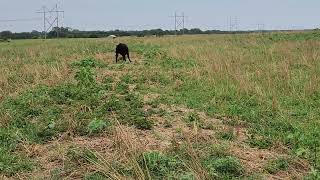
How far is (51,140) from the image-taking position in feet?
23.2

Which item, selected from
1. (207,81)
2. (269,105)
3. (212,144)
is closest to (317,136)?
(212,144)

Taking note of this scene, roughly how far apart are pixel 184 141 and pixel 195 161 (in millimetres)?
1140

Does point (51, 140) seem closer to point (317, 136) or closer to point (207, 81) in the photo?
point (317, 136)

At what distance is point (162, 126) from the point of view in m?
7.73

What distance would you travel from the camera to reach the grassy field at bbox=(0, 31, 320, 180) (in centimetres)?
562

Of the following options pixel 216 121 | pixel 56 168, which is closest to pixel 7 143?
pixel 56 168

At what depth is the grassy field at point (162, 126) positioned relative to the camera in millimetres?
5621

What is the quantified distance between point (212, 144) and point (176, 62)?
37.1ft

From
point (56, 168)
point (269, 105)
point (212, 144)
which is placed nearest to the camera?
point (56, 168)

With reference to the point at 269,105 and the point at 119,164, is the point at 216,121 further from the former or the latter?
the point at 119,164

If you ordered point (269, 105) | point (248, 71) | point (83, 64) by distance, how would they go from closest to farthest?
1. point (269, 105)
2. point (248, 71)
3. point (83, 64)

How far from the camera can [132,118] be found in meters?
7.86

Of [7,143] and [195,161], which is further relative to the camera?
[7,143]

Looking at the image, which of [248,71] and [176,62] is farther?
[176,62]
